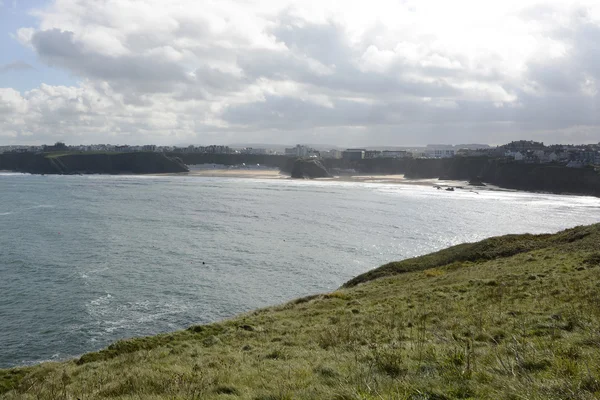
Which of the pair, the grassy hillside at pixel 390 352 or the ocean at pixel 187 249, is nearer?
the grassy hillside at pixel 390 352

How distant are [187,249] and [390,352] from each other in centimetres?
4839

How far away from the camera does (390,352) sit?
12.1 meters

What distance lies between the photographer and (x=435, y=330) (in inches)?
591

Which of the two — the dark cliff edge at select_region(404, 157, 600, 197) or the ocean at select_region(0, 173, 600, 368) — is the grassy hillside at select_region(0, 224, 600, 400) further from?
the dark cliff edge at select_region(404, 157, 600, 197)

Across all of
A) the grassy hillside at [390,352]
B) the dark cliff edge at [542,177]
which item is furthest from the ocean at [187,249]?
the dark cliff edge at [542,177]

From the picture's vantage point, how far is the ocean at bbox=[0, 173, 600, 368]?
3262 cm

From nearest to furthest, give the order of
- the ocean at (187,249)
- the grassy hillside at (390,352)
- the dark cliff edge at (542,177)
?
the grassy hillside at (390,352)
the ocean at (187,249)
the dark cliff edge at (542,177)

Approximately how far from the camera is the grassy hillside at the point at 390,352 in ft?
28.8

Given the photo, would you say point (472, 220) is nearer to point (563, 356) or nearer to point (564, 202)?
point (564, 202)

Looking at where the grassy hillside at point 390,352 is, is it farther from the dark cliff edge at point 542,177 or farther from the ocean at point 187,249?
the dark cliff edge at point 542,177

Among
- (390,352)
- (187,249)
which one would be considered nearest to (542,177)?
(187,249)

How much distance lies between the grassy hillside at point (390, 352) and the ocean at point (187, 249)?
1049cm

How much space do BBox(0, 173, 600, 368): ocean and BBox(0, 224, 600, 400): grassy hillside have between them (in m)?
10.5

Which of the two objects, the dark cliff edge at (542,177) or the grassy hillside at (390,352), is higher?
the dark cliff edge at (542,177)
